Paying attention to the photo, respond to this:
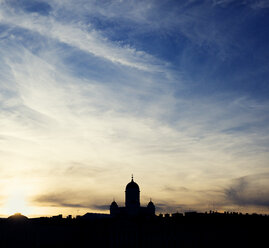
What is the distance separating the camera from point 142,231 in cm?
6769

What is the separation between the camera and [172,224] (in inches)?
2621

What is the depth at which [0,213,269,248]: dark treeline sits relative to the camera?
214 ft

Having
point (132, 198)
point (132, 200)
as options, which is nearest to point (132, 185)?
point (132, 198)

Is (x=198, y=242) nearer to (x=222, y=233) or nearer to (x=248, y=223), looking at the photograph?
(x=222, y=233)

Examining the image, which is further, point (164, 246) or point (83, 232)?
point (83, 232)

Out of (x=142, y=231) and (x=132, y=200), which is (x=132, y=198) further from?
(x=142, y=231)

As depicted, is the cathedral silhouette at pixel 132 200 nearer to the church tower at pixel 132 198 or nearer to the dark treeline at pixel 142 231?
the church tower at pixel 132 198

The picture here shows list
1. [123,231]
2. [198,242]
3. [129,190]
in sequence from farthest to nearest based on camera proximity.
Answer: [129,190]
[123,231]
[198,242]

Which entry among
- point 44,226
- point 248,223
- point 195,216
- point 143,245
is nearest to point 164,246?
point 143,245

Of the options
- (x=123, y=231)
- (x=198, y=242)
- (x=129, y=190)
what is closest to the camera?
(x=198, y=242)

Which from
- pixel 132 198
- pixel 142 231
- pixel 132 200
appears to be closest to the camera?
pixel 142 231

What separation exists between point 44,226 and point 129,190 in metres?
41.3

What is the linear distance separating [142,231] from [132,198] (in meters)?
42.8

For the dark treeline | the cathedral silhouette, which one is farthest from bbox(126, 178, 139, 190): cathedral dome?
the dark treeline
